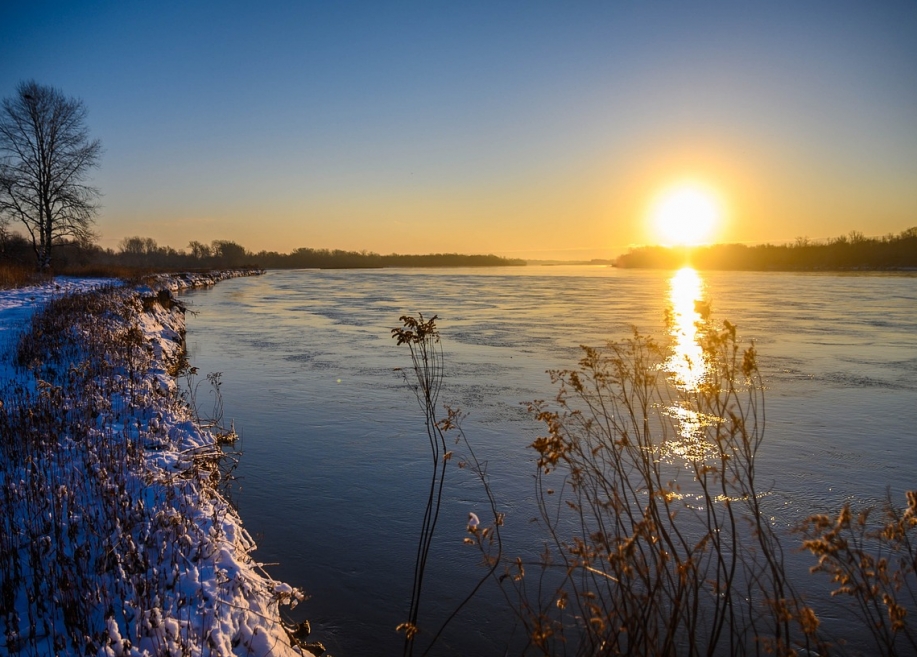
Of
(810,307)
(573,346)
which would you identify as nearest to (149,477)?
(573,346)

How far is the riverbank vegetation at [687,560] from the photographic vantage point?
265 centimetres

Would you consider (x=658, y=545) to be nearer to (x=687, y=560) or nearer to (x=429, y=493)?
(x=687, y=560)

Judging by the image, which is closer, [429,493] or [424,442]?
[429,493]

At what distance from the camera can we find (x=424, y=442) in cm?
845

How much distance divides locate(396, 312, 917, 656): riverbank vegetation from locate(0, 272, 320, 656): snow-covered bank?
4.09ft

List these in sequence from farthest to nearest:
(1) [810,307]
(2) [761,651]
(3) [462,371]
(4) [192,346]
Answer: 1. (1) [810,307]
2. (4) [192,346]
3. (3) [462,371]
4. (2) [761,651]

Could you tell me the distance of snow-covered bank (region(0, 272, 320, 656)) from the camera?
3.30m

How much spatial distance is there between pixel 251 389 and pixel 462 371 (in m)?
4.43

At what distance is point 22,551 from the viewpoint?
4020mm

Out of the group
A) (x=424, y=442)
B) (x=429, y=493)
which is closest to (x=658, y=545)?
(x=429, y=493)

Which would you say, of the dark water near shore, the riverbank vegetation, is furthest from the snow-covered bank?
the riverbank vegetation

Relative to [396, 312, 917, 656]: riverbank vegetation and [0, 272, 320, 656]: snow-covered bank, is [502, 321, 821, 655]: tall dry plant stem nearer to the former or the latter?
[396, 312, 917, 656]: riverbank vegetation

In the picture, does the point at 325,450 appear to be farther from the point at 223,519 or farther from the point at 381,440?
the point at 223,519

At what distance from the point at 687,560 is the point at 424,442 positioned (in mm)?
5615
